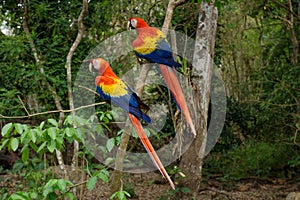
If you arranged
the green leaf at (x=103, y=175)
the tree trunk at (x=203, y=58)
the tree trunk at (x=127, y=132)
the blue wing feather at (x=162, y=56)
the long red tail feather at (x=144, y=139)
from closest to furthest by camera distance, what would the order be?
the long red tail feather at (x=144, y=139) → the blue wing feather at (x=162, y=56) → the tree trunk at (x=127, y=132) → the green leaf at (x=103, y=175) → the tree trunk at (x=203, y=58)

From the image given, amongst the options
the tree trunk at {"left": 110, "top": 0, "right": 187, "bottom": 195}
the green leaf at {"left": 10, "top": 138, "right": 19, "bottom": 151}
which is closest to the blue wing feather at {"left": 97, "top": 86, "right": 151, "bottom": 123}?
the tree trunk at {"left": 110, "top": 0, "right": 187, "bottom": 195}

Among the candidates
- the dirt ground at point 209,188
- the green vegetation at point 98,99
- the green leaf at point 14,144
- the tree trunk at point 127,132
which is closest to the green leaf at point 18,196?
the green vegetation at point 98,99

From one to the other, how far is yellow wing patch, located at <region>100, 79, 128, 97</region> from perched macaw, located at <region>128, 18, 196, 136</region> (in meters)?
0.17

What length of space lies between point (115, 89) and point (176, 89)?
0.27 meters

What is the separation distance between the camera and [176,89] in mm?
1721

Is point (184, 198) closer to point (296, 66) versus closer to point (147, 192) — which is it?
point (147, 192)

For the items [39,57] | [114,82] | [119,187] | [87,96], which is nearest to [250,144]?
[87,96]

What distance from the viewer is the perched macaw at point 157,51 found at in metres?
1.74

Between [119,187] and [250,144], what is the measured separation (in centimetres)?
404

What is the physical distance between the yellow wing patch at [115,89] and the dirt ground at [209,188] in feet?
8.38

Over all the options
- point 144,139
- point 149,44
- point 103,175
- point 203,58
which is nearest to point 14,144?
point 103,175

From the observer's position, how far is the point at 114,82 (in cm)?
182

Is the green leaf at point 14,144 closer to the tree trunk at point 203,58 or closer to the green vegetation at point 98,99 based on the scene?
the green vegetation at point 98,99

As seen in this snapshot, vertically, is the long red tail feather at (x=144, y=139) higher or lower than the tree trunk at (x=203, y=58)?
lower
